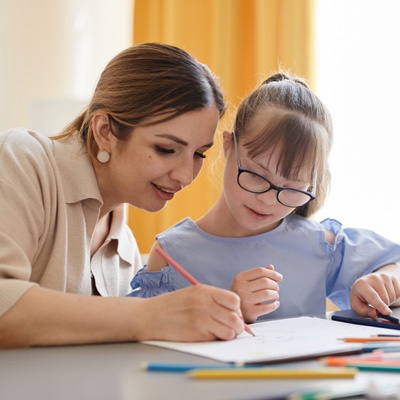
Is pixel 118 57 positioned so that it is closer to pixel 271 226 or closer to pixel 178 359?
pixel 271 226

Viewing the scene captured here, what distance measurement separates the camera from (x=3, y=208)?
1170 millimetres

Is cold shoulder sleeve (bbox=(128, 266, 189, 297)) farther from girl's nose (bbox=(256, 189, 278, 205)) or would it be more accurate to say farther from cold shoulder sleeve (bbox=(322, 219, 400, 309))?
cold shoulder sleeve (bbox=(322, 219, 400, 309))

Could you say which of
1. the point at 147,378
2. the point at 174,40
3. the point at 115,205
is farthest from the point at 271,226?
the point at 174,40

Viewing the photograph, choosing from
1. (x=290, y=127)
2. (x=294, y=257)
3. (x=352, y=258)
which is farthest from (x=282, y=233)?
(x=290, y=127)

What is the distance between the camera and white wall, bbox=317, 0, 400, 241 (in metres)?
2.79

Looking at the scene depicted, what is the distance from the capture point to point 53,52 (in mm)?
3076

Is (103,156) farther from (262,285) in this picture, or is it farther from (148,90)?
(262,285)

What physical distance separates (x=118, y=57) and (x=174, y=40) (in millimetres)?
1655

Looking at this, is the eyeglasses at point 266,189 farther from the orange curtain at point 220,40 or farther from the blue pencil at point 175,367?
the orange curtain at point 220,40

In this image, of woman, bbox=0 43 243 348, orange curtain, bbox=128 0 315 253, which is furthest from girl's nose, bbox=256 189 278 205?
orange curtain, bbox=128 0 315 253

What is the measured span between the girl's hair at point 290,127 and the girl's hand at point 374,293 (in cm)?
25

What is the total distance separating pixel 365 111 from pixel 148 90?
164 centimetres

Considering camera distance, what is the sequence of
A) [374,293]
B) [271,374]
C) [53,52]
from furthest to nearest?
[53,52], [374,293], [271,374]

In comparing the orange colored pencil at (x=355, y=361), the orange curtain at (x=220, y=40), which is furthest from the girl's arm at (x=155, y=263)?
the orange curtain at (x=220, y=40)
